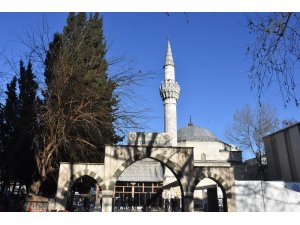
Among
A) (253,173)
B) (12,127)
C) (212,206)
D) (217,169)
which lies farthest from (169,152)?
(253,173)

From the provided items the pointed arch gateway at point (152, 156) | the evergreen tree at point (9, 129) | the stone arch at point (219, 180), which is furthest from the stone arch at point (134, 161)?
the evergreen tree at point (9, 129)

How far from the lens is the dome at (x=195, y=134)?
1308 inches

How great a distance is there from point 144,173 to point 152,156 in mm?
12053

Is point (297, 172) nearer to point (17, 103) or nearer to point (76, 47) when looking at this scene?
point (76, 47)

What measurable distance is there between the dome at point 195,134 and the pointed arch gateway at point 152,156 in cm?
1828

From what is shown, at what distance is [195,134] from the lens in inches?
1355

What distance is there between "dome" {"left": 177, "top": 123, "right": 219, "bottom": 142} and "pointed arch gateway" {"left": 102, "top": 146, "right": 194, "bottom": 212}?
1828cm

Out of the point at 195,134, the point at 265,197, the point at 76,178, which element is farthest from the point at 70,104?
the point at 195,134

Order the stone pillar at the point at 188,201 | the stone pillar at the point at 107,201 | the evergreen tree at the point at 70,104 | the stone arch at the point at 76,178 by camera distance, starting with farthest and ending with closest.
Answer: the stone pillar at the point at 188,201 → the stone pillar at the point at 107,201 → the stone arch at the point at 76,178 → the evergreen tree at the point at 70,104

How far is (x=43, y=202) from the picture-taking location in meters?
10.8

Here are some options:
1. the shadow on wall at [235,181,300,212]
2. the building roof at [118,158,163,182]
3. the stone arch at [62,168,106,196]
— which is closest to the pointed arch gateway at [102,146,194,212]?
the stone arch at [62,168,106,196]

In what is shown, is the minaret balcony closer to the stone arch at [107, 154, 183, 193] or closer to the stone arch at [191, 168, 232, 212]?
the stone arch at [107, 154, 183, 193]

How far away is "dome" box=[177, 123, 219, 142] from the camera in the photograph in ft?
109

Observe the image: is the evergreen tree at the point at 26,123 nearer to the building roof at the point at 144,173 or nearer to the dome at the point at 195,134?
the building roof at the point at 144,173
